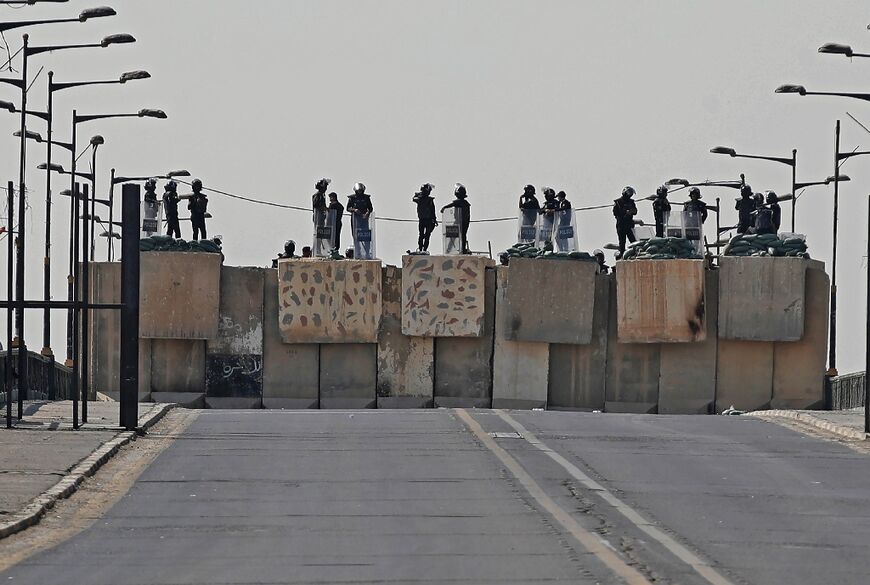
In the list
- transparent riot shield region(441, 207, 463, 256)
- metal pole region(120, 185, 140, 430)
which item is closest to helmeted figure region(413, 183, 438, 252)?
transparent riot shield region(441, 207, 463, 256)

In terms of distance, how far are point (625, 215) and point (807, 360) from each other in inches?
221

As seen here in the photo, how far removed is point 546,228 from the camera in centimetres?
4781

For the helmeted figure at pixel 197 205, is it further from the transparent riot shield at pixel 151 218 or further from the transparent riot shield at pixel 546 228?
the transparent riot shield at pixel 546 228

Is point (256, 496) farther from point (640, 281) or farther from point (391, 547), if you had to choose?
point (640, 281)

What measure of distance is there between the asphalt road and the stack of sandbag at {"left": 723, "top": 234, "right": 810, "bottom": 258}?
743 inches

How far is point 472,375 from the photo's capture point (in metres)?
48.7

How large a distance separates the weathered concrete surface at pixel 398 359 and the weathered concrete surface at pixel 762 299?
7.14 metres

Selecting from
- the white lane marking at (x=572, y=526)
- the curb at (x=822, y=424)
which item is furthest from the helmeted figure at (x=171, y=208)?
the white lane marking at (x=572, y=526)

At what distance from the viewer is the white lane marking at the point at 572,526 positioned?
14266mm

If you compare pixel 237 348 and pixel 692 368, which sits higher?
pixel 237 348

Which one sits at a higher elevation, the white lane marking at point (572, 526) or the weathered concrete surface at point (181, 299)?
the weathered concrete surface at point (181, 299)

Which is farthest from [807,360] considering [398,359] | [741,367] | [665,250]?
[398,359]

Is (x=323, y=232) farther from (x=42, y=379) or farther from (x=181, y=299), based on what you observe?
(x=42, y=379)

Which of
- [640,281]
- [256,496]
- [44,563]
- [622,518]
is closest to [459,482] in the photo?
[256,496]
